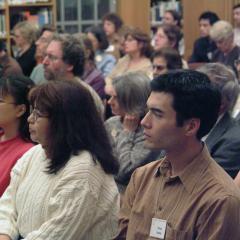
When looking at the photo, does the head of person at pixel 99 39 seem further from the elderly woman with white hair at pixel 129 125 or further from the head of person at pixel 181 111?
the head of person at pixel 181 111

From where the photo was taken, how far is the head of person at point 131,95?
3.57 meters

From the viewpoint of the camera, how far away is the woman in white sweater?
2.60 m

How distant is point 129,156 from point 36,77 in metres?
2.94

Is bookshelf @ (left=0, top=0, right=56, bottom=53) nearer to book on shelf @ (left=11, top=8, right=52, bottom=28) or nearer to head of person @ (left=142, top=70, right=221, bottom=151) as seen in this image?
book on shelf @ (left=11, top=8, right=52, bottom=28)

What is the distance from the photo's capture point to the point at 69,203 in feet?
8.51

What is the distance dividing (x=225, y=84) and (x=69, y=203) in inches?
49.4

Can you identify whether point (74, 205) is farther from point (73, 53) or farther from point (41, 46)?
point (41, 46)

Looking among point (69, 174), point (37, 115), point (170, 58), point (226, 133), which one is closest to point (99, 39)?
point (170, 58)

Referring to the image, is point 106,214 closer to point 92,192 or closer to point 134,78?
point 92,192

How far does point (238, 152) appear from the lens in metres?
3.18

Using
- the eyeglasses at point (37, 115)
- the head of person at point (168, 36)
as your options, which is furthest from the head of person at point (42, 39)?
the eyeglasses at point (37, 115)

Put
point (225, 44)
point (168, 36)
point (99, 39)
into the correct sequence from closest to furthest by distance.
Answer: point (168, 36), point (225, 44), point (99, 39)

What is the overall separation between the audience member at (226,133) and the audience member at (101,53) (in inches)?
128

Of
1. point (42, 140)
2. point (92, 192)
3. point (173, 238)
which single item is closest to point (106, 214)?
point (92, 192)
